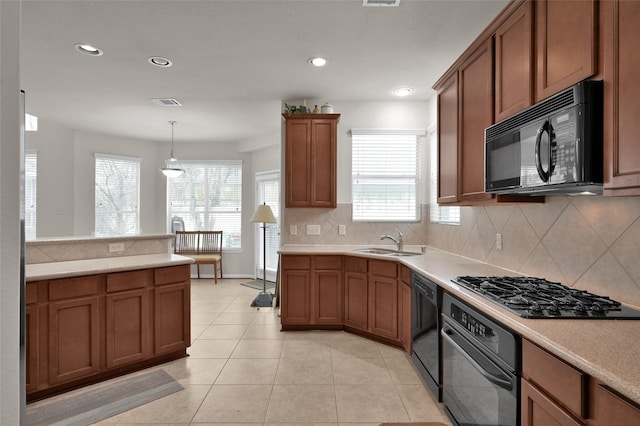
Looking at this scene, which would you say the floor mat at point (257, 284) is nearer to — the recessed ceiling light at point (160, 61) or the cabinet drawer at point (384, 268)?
the cabinet drawer at point (384, 268)

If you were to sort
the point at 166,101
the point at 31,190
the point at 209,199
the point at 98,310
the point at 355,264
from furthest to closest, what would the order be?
the point at 209,199 < the point at 31,190 < the point at 166,101 < the point at 355,264 < the point at 98,310

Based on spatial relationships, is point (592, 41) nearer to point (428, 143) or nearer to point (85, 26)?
point (428, 143)

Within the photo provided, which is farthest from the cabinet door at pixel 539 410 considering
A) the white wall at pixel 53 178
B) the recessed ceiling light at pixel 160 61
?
the white wall at pixel 53 178

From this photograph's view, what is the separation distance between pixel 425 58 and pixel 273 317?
11.1 ft

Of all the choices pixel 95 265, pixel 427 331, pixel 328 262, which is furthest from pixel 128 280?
pixel 427 331

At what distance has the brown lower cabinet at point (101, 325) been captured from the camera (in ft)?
7.50

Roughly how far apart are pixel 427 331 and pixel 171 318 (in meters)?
2.18

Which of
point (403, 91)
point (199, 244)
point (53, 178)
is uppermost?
point (403, 91)

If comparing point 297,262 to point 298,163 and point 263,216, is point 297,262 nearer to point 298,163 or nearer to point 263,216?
point 298,163

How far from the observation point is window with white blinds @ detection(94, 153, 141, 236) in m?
6.11

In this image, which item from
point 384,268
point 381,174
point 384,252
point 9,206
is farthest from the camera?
point 381,174

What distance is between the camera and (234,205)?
678 centimetres

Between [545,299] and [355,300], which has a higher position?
[545,299]

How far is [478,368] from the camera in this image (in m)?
1.57
